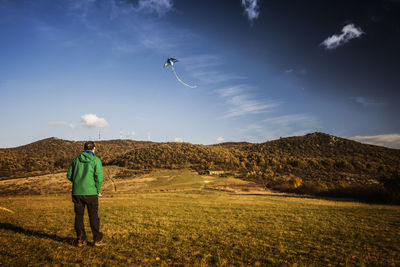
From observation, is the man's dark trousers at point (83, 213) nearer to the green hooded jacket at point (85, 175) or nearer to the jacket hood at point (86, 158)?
the green hooded jacket at point (85, 175)

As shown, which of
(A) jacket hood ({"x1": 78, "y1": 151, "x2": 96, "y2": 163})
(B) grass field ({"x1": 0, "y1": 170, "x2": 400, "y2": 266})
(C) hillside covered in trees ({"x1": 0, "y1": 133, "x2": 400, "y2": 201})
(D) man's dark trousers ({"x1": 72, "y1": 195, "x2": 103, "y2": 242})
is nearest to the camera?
(B) grass field ({"x1": 0, "y1": 170, "x2": 400, "y2": 266})

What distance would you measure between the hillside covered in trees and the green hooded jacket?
1363 inches

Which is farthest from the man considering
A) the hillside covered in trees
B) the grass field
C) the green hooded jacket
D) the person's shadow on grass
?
the hillside covered in trees

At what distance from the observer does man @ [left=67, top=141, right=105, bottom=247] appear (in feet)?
18.0

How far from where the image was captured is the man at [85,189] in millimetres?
5473

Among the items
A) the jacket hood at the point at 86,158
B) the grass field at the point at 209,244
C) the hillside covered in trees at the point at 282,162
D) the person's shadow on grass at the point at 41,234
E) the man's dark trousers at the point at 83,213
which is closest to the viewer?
the grass field at the point at 209,244

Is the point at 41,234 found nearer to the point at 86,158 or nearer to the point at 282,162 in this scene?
the point at 86,158

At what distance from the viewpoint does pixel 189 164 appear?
61.4 metres

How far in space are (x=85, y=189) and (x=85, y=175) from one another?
0.39 meters

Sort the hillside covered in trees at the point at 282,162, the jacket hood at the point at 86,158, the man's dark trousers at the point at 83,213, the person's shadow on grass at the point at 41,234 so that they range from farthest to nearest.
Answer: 1. the hillside covered in trees at the point at 282,162
2. the person's shadow on grass at the point at 41,234
3. the jacket hood at the point at 86,158
4. the man's dark trousers at the point at 83,213

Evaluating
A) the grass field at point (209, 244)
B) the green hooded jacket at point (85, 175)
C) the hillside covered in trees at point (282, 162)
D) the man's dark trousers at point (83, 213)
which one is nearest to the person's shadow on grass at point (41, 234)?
the grass field at point (209, 244)

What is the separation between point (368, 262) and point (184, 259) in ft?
16.4

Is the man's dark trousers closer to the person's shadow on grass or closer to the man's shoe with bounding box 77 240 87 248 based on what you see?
the man's shoe with bounding box 77 240 87 248

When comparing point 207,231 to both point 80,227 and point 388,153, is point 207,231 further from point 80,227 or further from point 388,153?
point 388,153
